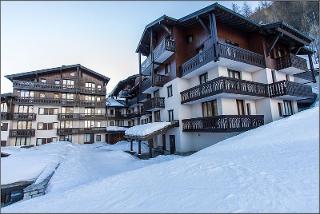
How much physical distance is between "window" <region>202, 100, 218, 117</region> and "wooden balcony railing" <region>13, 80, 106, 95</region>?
100 ft

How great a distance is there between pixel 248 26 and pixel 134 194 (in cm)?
2042

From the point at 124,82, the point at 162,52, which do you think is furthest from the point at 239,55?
the point at 124,82

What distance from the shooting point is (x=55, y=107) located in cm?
3838

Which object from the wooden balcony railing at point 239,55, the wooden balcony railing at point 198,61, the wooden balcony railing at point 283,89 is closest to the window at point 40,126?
the wooden balcony railing at point 198,61

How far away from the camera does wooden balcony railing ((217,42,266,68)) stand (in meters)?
16.0

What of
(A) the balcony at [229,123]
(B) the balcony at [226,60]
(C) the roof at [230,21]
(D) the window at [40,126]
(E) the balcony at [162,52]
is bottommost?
(A) the balcony at [229,123]

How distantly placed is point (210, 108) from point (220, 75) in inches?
137

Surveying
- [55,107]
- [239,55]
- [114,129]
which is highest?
[239,55]

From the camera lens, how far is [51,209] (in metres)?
5.05

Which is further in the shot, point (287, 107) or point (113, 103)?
point (113, 103)

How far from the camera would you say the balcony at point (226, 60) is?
1620cm

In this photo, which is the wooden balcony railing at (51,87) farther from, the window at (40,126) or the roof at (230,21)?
the roof at (230,21)

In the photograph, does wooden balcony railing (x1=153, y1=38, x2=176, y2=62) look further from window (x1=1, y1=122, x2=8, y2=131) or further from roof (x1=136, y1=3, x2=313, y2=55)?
window (x1=1, y1=122, x2=8, y2=131)

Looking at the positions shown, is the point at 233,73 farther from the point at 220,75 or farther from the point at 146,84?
the point at 146,84
